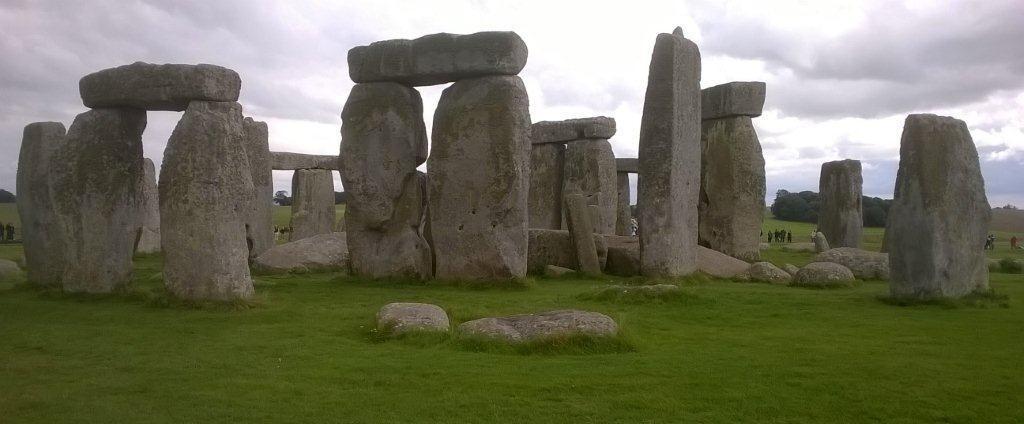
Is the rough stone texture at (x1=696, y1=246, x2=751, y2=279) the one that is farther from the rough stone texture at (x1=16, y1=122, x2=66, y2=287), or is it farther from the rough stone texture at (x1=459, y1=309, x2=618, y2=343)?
the rough stone texture at (x1=16, y1=122, x2=66, y2=287)

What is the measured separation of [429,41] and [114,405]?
8.98m

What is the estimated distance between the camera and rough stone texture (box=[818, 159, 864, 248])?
20500 millimetres

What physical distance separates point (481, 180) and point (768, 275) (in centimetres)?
505

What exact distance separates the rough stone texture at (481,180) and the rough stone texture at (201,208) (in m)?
4.31

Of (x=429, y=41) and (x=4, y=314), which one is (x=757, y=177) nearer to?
(x=429, y=41)

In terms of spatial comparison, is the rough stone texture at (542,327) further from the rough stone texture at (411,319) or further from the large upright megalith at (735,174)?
the large upright megalith at (735,174)

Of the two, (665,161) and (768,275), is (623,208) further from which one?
(665,161)

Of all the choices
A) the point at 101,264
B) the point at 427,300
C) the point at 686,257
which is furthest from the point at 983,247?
the point at 101,264

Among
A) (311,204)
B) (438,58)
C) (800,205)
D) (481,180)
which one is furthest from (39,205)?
(800,205)

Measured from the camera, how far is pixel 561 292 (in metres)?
12.2

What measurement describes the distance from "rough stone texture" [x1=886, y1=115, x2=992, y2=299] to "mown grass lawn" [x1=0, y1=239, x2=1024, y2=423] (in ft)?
1.63

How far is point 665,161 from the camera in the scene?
44.1 ft

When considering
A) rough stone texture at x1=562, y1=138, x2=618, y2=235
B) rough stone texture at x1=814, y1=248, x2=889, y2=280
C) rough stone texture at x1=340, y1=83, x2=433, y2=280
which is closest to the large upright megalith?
rough stone texture at x1=814, y1=248, x2=889, y2=280

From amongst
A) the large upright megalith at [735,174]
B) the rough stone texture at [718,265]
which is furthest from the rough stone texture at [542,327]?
the large upright megalith at [735,174]
